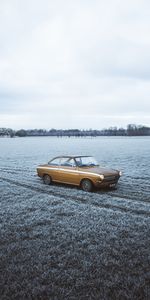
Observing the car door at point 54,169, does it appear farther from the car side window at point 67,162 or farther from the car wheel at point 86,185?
the car wheel at point 86,185

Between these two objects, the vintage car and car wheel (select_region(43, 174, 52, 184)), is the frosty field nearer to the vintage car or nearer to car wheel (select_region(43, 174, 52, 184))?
the vintage car

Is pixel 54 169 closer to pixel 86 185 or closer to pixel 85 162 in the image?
pixel 85 162

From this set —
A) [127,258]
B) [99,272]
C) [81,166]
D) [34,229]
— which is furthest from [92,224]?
[81,166]

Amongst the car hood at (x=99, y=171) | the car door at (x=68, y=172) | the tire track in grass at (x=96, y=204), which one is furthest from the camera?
the car door at (x=68, y=172)

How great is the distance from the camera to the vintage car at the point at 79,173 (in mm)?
12033

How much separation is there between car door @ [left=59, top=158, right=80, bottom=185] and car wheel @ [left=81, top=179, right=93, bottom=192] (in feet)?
1.02

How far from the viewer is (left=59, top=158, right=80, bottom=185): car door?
12.7 metres

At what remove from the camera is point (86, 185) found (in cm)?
1227

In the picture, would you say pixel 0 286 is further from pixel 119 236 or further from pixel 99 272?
pixel 119 236

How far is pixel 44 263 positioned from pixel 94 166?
8392 mm

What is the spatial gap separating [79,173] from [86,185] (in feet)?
2.25

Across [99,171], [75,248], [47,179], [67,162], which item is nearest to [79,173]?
[99,171]

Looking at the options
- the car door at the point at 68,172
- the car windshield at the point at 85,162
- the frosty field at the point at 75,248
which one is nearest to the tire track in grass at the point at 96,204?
the frosty field at the point at 75,248

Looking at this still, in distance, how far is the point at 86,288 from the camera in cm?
433
